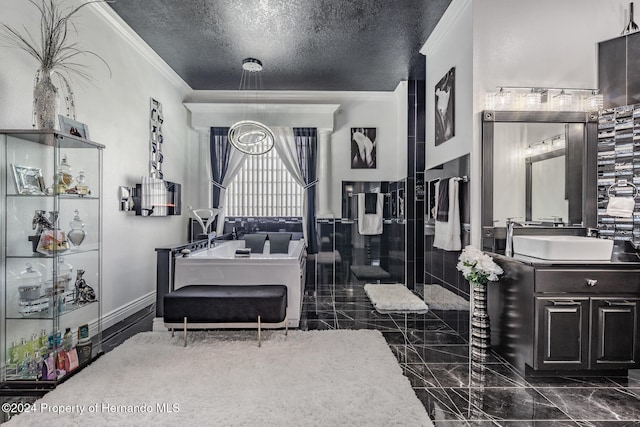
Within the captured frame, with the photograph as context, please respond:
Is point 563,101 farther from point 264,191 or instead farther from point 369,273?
point 264,191

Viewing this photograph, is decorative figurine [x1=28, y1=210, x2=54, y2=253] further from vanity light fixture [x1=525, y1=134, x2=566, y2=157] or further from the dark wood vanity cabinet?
vanity light fixture [x1=525, y1=134, x2=566, y2=157]

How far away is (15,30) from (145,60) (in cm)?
181

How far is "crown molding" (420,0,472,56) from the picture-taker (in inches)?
125

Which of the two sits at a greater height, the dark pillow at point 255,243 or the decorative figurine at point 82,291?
the dark pillow at point 255,243

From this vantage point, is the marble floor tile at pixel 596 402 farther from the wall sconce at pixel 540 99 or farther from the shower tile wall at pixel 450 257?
the wall sconce at pixel 540 99

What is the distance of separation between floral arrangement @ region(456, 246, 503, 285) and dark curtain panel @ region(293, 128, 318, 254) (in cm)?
283

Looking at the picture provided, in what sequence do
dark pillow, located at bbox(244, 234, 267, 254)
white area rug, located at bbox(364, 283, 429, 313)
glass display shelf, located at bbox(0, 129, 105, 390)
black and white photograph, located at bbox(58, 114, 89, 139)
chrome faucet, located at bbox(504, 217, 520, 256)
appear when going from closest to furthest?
glass display shelf, located at bbox(0, 129, 105, 390) < black and white photograph, located at bbox(58, 114, 89, 139) < chrome faucet, located at bbox(504, 217, 520, 256) < white area rug, located at bbox(364, 283, 429, 313) < dark pillow, located at bbox(244, 234, 267, 254)

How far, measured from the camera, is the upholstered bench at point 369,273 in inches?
214

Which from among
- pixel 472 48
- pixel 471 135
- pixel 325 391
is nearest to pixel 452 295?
pixel 471 135

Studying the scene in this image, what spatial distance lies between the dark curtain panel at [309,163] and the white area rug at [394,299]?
1.12 m

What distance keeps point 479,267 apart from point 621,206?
45.9 inches

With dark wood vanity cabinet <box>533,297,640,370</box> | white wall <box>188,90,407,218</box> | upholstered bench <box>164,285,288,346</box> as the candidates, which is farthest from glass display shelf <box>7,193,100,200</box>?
dark wood vanity cabinet <box>533,297,640,370</box>

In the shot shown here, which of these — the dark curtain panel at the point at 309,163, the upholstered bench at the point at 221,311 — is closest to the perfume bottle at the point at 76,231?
the upholstered bench at the point at 221,311

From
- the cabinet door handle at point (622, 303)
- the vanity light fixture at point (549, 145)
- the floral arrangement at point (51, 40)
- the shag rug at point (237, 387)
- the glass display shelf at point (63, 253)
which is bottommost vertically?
the shag rug at point (237, 387)
